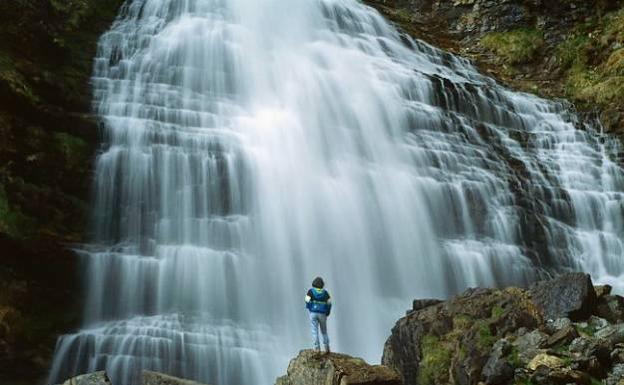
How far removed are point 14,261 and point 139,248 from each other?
2.44 m

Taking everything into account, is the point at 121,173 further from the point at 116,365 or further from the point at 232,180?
the point at 116,365

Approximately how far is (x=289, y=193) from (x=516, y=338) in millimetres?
7892

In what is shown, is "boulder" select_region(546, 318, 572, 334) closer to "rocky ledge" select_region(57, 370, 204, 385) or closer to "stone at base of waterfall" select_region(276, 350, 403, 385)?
"stone at base of waterfall" select_region(276, 350, 403, 385)

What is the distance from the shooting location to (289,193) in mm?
15758

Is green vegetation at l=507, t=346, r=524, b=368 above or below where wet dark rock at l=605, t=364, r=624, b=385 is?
above

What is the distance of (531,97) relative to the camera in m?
23.2

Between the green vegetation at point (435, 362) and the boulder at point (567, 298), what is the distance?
1.68 metres

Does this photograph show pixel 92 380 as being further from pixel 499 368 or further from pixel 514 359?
pixel 514 359

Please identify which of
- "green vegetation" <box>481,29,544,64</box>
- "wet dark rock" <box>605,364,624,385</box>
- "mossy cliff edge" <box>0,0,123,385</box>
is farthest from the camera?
"green vegetation" <box>481,29,544,64</box>

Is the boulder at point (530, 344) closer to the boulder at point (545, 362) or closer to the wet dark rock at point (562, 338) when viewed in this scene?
the wet dark rock at point (562, 338)

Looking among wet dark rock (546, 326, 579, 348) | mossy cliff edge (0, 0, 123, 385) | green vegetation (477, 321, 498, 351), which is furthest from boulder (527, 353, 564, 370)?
mossy cliff edge (0, 0, 123, 385)

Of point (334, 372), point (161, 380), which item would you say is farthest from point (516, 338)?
point (161, 380)

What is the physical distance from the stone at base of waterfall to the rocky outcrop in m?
1.60

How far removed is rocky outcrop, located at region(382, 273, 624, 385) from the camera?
8102mm
